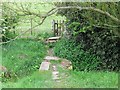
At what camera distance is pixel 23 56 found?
516 centimetres

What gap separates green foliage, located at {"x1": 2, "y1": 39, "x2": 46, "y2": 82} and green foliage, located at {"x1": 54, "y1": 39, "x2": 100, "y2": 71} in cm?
34

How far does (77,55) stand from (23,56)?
93 centimetres

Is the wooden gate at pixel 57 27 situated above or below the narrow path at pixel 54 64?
above

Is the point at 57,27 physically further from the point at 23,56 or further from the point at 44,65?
the point at 44,65

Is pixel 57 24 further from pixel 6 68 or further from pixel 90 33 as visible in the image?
pixel 6 68

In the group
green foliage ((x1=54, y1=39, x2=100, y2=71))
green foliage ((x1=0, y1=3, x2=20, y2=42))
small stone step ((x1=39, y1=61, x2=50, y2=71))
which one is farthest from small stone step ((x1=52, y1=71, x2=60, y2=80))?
green foliage ((x1=0, y1=3, x2=20, y2=42))

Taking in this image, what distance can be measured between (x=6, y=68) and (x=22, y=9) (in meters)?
2.16

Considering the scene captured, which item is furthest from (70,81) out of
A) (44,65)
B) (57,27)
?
(57,27)

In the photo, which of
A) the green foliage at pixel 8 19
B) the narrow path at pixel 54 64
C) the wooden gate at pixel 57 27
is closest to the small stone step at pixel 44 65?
the narrow path at pixel 54 64

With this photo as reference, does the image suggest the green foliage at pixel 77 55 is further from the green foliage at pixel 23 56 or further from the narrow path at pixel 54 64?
the green foliage at pixel 23 56

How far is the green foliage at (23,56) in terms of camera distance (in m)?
4.57

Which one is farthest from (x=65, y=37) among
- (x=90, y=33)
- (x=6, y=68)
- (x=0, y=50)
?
(x=6, y=68)

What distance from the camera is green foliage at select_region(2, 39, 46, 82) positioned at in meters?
4.57

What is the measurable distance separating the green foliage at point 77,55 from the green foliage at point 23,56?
0.34m
